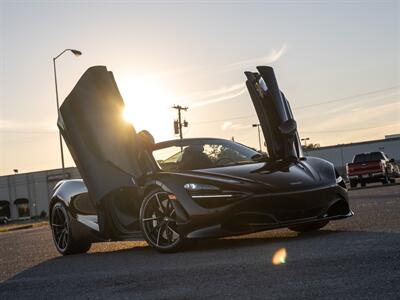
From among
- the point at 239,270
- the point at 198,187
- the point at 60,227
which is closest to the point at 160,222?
the point at 198,187

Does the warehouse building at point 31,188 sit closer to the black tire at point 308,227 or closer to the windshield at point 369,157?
the windshield at point 369,157

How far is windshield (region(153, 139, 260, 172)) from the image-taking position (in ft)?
24.0

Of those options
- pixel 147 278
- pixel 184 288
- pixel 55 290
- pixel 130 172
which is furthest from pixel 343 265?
pixel 130 172

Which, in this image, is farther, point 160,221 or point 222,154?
point 222,154

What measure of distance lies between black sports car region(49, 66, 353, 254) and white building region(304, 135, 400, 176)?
64.7 meters

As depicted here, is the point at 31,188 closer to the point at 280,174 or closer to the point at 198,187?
the point at 198,187

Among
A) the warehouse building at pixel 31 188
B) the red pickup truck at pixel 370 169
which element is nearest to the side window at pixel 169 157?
the red pickup truck at pixel 370 169

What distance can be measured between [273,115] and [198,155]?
101 cm

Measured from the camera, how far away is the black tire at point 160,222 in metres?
6.73

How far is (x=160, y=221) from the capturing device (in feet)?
22.6

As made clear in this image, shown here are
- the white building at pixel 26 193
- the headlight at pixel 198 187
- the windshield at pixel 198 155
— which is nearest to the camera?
the headlight at pixel 198 187

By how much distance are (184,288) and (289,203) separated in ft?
7.69

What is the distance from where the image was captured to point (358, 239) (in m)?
→ 6.04

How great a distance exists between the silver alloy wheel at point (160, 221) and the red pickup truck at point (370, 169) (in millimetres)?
21165
